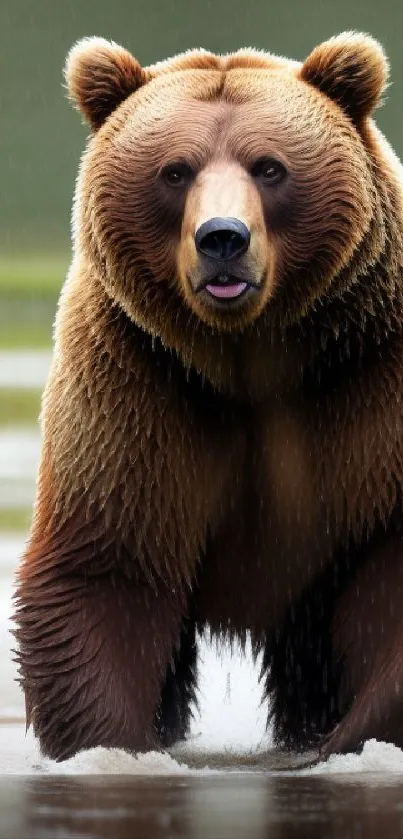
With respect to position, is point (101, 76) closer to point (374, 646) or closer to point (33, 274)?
point (374, 646)

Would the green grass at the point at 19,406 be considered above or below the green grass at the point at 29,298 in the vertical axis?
below

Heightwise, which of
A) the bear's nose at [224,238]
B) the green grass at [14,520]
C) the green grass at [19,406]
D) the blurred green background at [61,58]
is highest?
the blurred green background at [61,58]

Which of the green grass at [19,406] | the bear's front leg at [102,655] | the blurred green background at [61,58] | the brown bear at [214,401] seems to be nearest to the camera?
the brown bear at [214,401]

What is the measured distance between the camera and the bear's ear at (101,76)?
6.81 metres

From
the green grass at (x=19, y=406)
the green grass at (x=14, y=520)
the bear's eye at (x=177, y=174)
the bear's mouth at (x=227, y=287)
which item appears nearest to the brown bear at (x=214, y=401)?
the bear's eye at (x=177, y=174)

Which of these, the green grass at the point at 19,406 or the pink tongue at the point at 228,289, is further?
the green grass at the point at 19,406

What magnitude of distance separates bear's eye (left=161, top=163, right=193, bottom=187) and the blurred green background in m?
17.3

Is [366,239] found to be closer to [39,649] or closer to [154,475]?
[154,475]

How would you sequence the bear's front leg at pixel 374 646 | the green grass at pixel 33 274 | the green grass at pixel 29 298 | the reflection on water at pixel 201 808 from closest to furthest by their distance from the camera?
the reflection on water at pixel 201 808, the bear's front leg at pixel 374 646, the green grass at pixel 29 298, the green grass at pixel 33 274

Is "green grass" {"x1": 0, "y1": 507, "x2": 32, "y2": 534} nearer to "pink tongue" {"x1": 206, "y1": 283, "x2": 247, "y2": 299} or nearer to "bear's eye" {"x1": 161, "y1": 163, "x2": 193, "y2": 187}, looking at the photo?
"bear's eye" {"x1": 161, "y1": 163, "x2": 193, "y2": 187}

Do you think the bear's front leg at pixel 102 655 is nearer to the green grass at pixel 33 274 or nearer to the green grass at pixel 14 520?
the green grass at pixel 14 520

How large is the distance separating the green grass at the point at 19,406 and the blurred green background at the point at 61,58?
22.0 ft

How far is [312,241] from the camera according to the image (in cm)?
646

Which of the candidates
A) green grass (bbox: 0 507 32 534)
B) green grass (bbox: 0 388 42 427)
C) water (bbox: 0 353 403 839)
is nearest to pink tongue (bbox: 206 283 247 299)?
water (bbox: 0 353 403 839)
